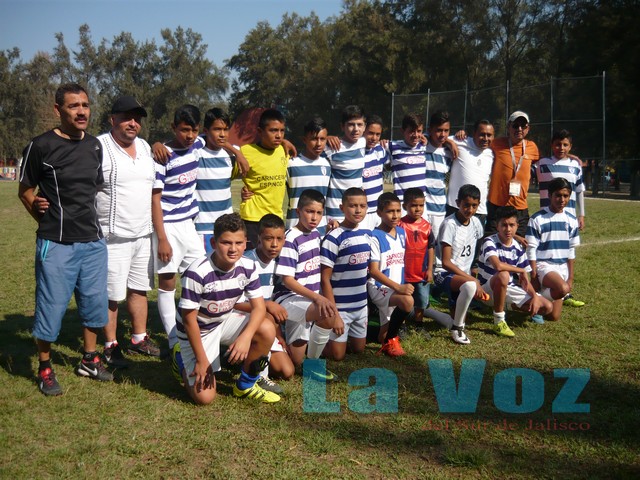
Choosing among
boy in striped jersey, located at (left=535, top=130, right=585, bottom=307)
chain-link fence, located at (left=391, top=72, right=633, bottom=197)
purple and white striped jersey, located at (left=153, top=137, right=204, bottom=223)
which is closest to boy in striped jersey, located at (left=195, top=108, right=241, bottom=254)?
purple and white striped jersey, located at (left=153, top=137, right=204, bottom=223)

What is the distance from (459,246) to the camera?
5828 millimetres

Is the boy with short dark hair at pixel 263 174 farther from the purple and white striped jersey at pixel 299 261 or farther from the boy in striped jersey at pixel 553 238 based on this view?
the boy in striped jersey at pixel 553 238

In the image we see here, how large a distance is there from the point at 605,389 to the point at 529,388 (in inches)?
20.8

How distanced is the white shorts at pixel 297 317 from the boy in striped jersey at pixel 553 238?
2.85m

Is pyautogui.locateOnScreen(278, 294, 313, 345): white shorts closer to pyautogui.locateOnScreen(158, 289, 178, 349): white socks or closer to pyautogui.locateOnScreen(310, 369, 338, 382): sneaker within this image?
pyautogui.locateOnScreen(310, 369, 338, 382): sneaker

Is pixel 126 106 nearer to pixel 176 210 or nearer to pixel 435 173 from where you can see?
pixel 176 210

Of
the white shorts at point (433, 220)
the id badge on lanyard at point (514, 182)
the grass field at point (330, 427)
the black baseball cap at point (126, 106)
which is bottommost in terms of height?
the grass field at point (330, 427)

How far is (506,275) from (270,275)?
2.45 meters

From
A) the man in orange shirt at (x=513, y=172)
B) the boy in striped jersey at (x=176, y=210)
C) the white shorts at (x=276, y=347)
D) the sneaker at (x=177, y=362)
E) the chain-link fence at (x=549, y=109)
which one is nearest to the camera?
the sneaker at (x=177, y=362)

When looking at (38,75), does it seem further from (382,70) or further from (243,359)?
(243,359)

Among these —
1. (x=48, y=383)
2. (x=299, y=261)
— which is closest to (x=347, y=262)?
(x=299, y=261)

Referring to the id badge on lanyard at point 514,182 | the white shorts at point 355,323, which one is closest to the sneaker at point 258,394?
the white shorts at point 355,323

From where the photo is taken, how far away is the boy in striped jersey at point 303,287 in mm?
4609

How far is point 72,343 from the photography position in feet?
17.2
